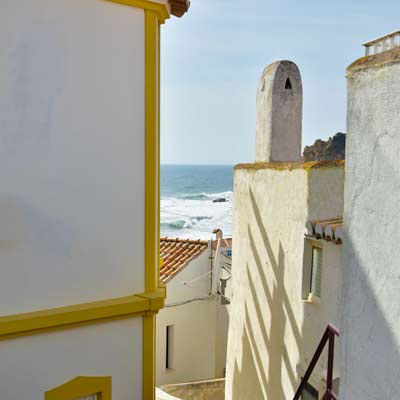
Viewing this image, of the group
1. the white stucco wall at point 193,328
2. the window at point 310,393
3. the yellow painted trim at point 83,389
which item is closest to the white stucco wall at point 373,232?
Result: the yellow painted trim at point 83,389

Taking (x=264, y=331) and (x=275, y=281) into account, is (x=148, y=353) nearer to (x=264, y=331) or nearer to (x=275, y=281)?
(x=275, y=281)

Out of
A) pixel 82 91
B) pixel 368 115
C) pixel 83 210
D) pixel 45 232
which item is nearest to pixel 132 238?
pixel 83 210

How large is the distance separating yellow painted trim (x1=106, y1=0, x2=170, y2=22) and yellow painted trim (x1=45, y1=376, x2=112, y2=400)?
144 inches

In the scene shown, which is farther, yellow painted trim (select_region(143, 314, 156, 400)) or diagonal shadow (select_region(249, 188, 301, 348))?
diagonal shadow (select_region(249, 188, 301, 348))

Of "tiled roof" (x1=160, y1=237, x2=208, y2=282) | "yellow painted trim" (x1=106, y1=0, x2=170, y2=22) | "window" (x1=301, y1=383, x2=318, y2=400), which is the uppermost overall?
"yellow painted trim" (x1=106, y1=0, x2=170, y2=22)

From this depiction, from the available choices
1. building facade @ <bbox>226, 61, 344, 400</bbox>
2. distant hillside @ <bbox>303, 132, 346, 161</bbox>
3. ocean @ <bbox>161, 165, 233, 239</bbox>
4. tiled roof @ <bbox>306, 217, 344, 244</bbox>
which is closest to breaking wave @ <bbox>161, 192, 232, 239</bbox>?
ocean @ <bbox>161, 165, 233, 239</bbox>

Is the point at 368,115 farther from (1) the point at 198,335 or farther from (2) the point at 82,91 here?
(1) the point at 198,335

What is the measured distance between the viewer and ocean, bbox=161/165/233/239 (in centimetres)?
5366

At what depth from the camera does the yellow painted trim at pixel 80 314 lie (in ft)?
13.1

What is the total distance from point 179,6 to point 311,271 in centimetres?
356

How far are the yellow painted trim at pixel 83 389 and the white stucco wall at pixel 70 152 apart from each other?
32.1 inches

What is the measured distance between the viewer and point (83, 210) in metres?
4.34

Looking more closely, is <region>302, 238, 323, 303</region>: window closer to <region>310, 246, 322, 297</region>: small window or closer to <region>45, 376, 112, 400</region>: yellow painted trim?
<region>310, 246, 322, 297</region>: small window

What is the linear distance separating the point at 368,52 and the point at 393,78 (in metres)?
0.36
